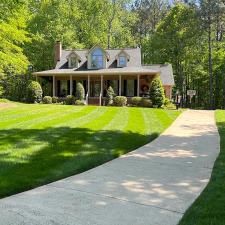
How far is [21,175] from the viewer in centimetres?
648

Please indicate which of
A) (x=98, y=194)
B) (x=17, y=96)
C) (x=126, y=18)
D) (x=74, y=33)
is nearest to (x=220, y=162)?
(x=98, y=194)

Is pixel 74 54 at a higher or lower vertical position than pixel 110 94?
higher

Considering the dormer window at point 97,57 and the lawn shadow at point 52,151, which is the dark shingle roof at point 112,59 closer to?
the dormer window at point 97,57

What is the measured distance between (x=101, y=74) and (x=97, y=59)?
204cm

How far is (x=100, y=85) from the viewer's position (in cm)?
3609

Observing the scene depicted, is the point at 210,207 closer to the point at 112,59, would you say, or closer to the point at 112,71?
the point at 112,71

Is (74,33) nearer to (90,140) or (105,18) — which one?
(105,18)

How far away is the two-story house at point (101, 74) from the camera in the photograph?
34094 mm

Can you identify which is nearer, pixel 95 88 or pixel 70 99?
pixel 70 99

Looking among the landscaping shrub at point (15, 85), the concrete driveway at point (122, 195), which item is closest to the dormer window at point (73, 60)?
the landscaping shrub at point (15, 85)

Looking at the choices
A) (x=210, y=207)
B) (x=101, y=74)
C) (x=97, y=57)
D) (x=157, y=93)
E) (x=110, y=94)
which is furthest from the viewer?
(x=97, y=57)

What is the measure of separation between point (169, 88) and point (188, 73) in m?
11.7

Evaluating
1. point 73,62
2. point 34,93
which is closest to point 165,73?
point 73,62

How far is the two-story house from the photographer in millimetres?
34094
